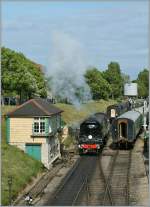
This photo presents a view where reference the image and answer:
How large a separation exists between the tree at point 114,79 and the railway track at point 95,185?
184ft

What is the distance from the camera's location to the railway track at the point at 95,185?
23.6m

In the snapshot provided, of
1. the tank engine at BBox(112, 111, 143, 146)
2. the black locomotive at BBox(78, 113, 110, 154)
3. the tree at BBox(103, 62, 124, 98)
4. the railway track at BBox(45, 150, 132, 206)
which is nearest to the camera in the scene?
the railway track at BBox(45, 150, 132, 206)

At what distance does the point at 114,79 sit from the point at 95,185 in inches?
2636

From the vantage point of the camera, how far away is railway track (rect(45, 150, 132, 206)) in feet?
77.5

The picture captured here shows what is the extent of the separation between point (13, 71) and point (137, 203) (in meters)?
31.9

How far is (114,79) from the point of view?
93.3 meters

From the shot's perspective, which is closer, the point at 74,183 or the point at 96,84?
the point at 74,183

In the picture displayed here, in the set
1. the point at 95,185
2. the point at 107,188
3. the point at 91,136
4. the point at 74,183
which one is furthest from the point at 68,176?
the point at 91,136

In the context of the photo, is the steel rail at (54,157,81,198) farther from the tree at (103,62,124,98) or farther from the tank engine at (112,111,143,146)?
the tree at (103,62,124,98)

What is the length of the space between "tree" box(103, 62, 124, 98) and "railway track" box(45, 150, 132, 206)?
5621 cm

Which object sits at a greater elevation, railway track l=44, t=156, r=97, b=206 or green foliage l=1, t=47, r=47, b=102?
green foliage l=1, t=47, r=47, b=102

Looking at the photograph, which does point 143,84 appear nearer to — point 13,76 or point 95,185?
point 13,76

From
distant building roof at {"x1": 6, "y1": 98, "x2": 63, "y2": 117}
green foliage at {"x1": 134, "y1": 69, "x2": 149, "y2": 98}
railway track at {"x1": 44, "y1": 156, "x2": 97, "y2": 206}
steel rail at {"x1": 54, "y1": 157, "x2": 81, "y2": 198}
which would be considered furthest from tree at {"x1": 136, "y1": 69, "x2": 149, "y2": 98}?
distant building roof at {"x1": 6, "y1": 98, "x2": 63, "y2": 117}

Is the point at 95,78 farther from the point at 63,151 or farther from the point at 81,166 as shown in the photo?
the point at 81,166
